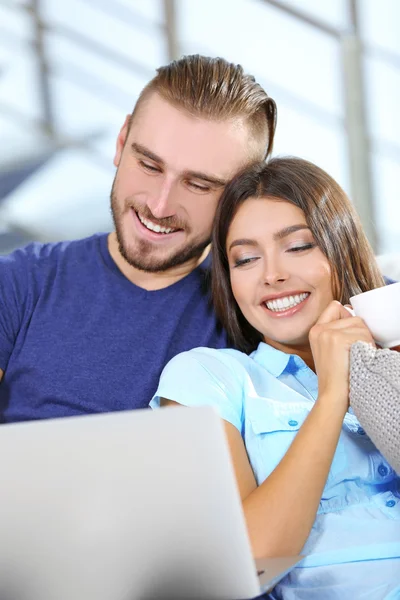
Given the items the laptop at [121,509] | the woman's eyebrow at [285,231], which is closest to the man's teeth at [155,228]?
the woman's eyebrow at [285,231]

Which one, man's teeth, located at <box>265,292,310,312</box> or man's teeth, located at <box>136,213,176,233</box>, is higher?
man's teeth, located at <box>136,213,176,233</box>

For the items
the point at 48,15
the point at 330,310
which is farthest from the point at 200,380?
the point at 48,15

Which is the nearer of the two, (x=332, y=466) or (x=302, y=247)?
(x=332, y=466)

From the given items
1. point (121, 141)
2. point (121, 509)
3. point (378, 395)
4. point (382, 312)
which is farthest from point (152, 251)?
point (121, 509)

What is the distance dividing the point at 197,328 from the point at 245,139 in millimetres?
496

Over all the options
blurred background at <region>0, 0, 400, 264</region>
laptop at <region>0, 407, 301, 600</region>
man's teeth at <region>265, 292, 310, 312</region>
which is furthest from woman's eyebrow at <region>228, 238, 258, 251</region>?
blurred background at <region>0, 0, 400, 264</region>

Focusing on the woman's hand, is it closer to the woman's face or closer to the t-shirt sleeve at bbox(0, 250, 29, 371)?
the woman's face

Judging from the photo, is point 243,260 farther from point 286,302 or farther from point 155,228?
point 155,228

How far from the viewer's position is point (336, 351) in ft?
5.03

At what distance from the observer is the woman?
147 cm

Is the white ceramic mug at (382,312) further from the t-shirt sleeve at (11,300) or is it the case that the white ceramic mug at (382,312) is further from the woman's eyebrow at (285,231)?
the t-shirt sleeve at (11,300)

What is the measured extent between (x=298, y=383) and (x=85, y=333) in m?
0.55

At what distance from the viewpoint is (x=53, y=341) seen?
2027mm

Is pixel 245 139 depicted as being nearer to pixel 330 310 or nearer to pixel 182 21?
pixel 330 310
